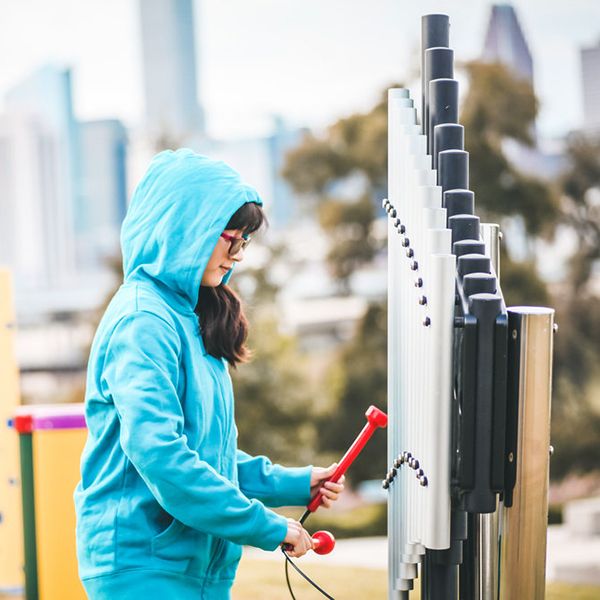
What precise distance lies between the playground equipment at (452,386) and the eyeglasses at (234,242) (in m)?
0.32

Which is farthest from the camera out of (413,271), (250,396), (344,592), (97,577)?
(250,396)

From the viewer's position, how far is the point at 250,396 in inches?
377

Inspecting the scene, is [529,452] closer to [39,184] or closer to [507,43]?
[507,43]

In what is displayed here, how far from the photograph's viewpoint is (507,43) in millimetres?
10758

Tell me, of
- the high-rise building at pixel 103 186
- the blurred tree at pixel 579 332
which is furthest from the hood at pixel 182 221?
the high-rise building at pixel 103 186

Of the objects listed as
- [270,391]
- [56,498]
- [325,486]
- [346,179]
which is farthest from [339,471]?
[346,179]

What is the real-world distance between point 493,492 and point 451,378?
9.4 inches

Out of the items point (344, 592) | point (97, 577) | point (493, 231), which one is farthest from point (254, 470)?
point (344, 592)

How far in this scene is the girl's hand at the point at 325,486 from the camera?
83.1 inches

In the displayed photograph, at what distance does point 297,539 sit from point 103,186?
9.47 m

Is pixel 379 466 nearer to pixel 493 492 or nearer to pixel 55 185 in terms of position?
pixel 55 185

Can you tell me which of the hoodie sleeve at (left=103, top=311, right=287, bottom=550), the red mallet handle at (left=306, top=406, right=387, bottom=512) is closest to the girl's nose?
the hoodie sleeve at (left=103, top=311, right=287, bottom=550)

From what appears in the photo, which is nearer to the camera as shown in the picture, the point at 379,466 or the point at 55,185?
the point at 379,466

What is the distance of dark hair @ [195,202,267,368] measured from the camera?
1907mm
